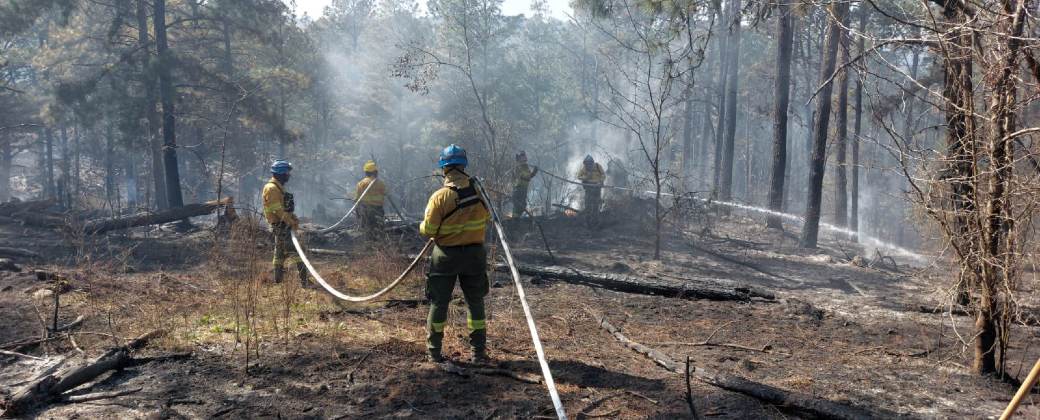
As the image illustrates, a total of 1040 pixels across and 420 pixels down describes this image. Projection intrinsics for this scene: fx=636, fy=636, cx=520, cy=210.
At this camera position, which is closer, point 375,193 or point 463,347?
point 463,347

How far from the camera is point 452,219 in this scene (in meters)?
5.64

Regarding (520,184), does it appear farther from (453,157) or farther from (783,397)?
(783,397)

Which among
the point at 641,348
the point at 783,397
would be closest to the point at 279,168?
the point at 641,348

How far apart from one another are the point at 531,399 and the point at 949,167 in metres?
4.04

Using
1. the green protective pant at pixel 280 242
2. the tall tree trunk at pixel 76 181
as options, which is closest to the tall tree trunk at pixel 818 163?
the green protective pant at pixel 280 242

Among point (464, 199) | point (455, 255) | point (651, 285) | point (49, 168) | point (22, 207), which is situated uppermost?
point (49, 168)

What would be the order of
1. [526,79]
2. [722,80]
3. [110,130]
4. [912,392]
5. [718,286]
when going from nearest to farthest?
[912,392], [718,286], [110,130], [722,80], [526,79]

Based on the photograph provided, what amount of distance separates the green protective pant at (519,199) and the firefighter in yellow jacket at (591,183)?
1.58m

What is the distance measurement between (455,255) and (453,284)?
26 centimetres

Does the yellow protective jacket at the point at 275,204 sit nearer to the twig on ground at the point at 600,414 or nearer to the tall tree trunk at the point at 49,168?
the twig on ground at the point at 600,414

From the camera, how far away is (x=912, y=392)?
5.21m

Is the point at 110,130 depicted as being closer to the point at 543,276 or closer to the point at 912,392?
the point at 543,276

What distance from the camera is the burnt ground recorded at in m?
4.82

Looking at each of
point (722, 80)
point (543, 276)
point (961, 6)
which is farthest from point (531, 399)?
point (722, 80)
